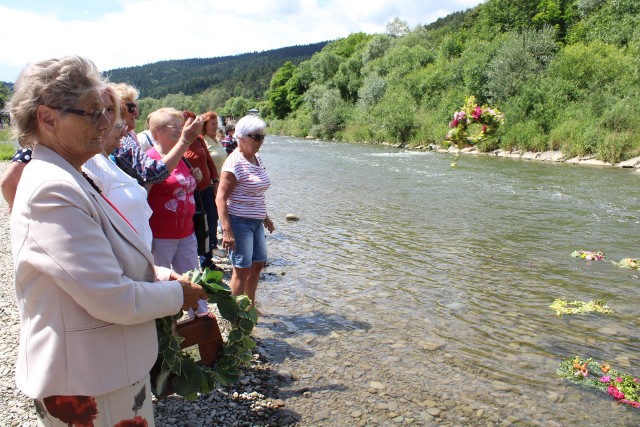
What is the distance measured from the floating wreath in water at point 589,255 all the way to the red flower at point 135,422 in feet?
25.8

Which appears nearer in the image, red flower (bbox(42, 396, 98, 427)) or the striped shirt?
red flower (bbox(42, 396, 98, 427))

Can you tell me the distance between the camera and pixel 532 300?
6.33 m

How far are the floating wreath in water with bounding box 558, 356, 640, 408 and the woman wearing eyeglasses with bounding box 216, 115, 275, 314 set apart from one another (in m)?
3.04

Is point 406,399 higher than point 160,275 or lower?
lower

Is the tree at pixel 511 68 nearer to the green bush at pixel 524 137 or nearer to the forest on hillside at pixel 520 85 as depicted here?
the forest on hillside at pixel 520 85

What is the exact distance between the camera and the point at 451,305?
615cm

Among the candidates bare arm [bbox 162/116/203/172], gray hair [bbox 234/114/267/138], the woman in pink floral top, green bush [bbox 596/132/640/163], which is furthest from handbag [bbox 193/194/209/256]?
green bush [bbox 596/132/640/163]

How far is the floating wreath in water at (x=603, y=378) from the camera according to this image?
4078mm

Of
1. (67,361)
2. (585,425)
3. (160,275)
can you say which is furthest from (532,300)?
(67,361)

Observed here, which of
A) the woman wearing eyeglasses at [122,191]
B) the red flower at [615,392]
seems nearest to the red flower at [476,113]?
the red flower at [615,392]

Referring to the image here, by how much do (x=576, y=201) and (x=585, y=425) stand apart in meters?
11.1

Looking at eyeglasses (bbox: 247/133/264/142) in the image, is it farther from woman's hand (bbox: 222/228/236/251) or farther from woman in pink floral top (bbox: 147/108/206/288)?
woman's hand (bbox: 222/228/236/251)

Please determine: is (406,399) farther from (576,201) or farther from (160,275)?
(576,201)

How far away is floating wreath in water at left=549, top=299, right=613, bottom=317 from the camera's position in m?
5.91
